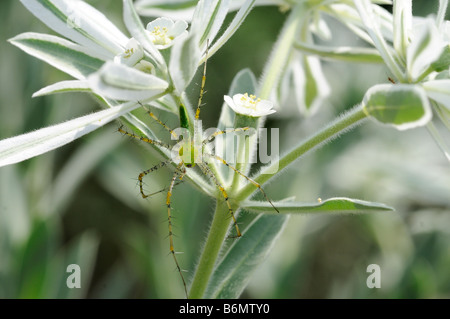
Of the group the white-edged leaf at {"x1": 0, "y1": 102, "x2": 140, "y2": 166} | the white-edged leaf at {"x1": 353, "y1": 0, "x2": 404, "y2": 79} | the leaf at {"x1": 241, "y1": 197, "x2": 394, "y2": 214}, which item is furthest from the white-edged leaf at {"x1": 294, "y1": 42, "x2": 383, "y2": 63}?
the white-edged leaf at {"x1": 0, "y1": 102, "x2": 140, "y2": 166}

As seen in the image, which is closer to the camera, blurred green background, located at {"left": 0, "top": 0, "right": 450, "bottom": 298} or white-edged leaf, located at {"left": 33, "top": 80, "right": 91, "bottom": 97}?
white-edged leaf, located at {"left": 33, "top": 80, "right": 91, "bottom": 97}

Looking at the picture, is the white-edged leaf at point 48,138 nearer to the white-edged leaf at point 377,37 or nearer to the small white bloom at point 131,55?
the small white bloom at point 131,55

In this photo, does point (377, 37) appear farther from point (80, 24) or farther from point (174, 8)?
point (174, 8)

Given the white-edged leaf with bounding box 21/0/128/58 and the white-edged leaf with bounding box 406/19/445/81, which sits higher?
the white-edged leaf with bounding box 21/0/128/58

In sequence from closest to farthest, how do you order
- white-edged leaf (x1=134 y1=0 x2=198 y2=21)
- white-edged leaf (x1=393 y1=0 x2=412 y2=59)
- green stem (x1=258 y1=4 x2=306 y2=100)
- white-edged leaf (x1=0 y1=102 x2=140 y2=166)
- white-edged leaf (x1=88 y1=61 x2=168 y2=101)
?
white-edged leaf (x1=88 y1=61 x2=168 y2=101) → white-edged leaf (x1=0 y1=102 x2=140 y2=166) → white-edged leaf (x1=393 y1=0 x2=412 y2=59) → green stem (x1=258 y1=4 x2=306 y2=100) → white-edged leaf (x1=134 y1=0 x2=198 y2=21)

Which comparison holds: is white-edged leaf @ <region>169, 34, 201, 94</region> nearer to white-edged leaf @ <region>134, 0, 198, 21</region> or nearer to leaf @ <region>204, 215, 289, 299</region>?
leaf @ <region>204, 215, 289, 299</region>

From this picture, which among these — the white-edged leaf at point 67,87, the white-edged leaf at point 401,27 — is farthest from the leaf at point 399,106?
the white-edged leaf at point 67,87

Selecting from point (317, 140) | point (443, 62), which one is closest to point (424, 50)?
point (443, 62)
